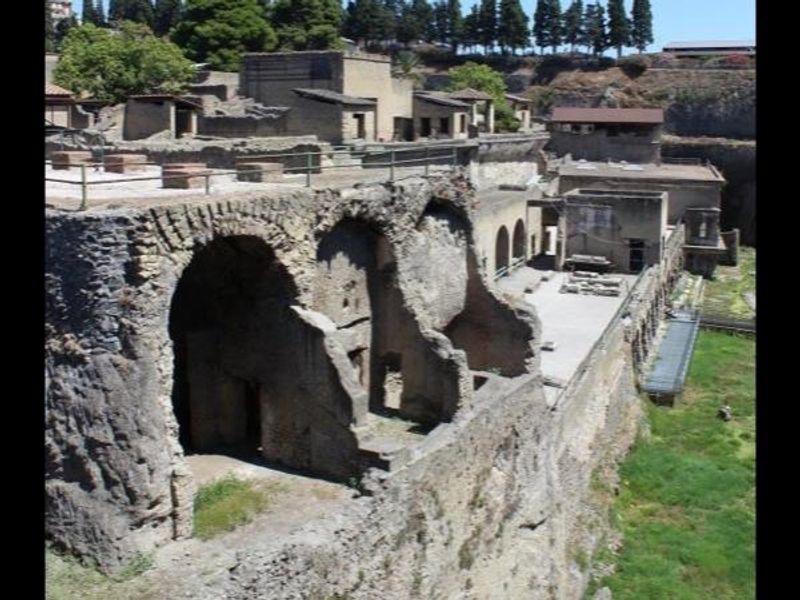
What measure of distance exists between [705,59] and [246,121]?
67269 mm

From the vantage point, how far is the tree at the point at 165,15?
337ft

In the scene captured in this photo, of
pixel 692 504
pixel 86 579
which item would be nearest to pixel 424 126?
pixel 692 504

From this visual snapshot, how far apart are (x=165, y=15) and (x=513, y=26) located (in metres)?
38.2

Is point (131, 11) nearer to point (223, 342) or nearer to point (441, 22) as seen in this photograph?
point (441, 22)

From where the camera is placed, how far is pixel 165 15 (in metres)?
103

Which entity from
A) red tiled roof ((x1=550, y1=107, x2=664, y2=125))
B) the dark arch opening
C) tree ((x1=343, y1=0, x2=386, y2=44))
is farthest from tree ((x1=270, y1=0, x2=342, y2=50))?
the dark arch opening

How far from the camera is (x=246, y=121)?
1442 inches

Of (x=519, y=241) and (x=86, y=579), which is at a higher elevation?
Result: (x=519, y=241)

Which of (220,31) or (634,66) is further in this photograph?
(634,66)

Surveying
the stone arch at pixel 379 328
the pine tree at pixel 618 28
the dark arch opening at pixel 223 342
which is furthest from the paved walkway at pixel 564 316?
the pine tree at pixel 618 28

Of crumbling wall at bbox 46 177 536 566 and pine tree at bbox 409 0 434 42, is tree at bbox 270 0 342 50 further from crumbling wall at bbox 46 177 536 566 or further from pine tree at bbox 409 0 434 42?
crumbling wall at bbox 46 177 536 566

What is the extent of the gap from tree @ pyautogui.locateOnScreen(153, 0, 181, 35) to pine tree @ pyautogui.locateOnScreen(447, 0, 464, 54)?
1182 inches
